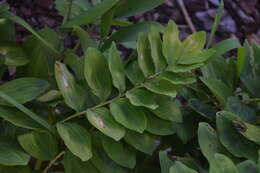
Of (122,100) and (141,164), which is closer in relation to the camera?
(122,100)

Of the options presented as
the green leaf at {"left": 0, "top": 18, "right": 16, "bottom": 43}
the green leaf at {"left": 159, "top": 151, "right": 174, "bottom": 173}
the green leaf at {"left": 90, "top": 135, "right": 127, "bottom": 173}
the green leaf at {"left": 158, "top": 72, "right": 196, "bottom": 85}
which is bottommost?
the green leaf at {"left": 90, "top": 135, "right": 127, "bottom": 173}

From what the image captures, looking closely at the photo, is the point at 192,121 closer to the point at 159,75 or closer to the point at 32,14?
the point at 159,75

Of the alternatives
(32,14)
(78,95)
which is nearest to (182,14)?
(32,14)

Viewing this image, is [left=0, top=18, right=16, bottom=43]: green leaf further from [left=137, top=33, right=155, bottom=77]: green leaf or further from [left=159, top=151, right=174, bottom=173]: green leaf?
[left=159, top=151, right=174, bottom=173]: green leaf

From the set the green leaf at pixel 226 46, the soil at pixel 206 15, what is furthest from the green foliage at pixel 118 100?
the soil at pixel 206 15

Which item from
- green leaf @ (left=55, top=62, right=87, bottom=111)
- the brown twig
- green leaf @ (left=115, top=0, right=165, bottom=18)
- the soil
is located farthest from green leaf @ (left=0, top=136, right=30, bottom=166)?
the brown twig
